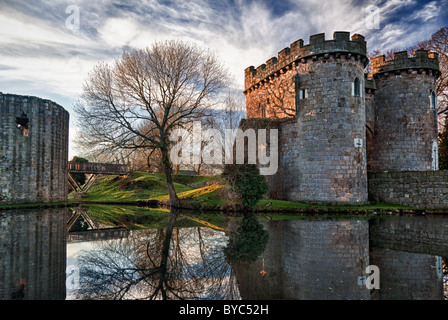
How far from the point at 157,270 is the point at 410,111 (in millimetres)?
21106

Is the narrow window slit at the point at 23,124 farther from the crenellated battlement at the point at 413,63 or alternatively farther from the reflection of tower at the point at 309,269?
the crenellated battlement at the point at 413,63

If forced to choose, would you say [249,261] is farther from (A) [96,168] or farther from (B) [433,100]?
(A) [96,168]

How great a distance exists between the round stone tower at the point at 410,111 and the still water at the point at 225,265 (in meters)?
12.5

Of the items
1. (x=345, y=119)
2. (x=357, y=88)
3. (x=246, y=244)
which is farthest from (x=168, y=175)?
(x=246, y=244)

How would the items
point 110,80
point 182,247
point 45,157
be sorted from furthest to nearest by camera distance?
point 45,157, point 110,80, point 182,247

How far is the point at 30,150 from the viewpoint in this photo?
21891mm

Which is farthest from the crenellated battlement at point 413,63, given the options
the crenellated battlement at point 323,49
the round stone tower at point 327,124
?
the round stone tower at point 327,124

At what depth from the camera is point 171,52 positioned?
19.5m

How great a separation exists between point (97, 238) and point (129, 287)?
17.4ft

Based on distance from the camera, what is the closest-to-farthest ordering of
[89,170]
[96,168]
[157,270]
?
1. [157,270]
2. [89,170]
3. [96,168]

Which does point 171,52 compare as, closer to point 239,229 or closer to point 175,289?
point 239,229

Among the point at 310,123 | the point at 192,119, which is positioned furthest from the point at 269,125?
the point at 192,119

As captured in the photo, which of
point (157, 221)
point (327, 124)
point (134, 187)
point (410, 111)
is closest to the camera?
point (157, 221)

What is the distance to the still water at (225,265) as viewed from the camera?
427cm
